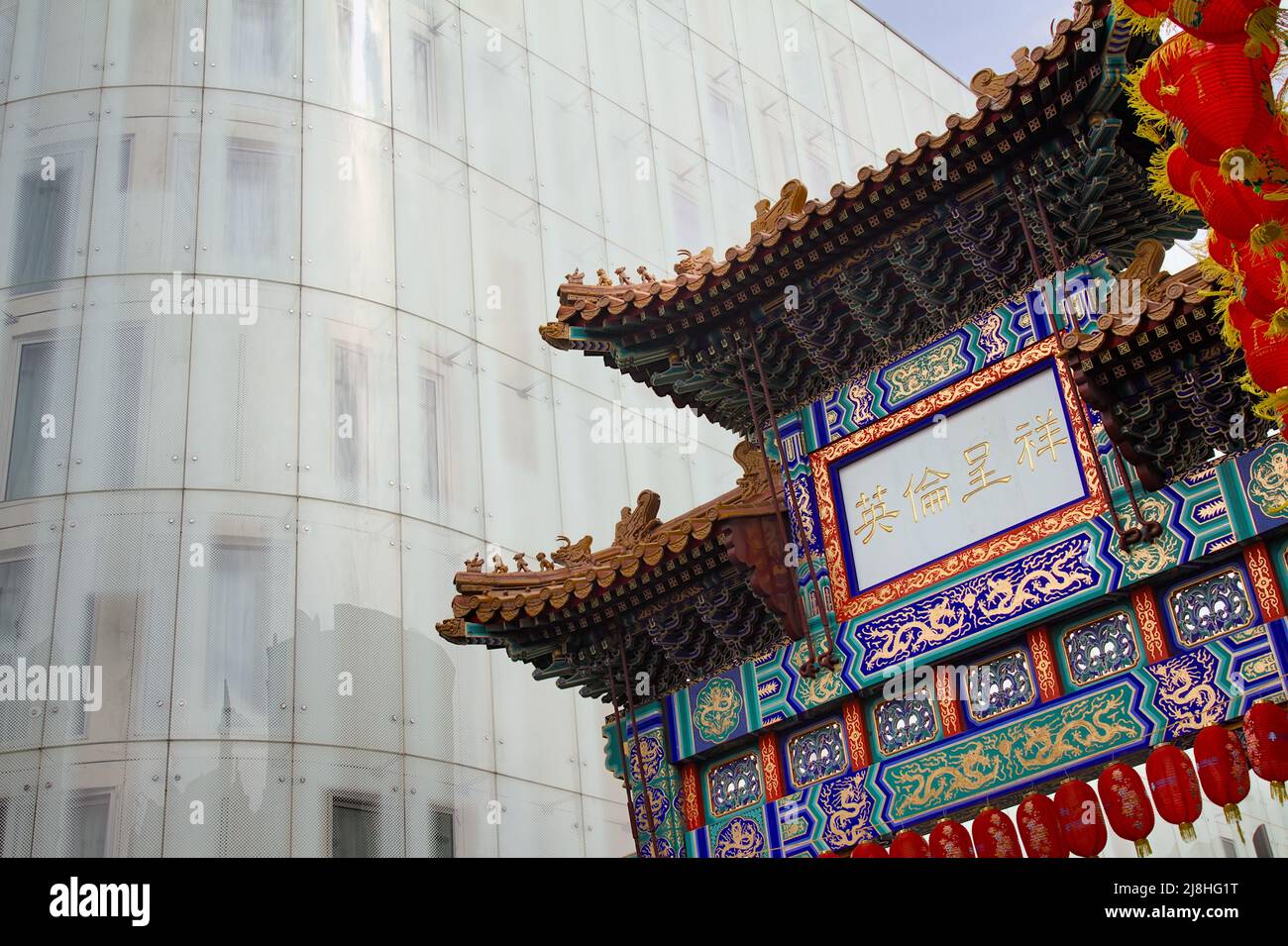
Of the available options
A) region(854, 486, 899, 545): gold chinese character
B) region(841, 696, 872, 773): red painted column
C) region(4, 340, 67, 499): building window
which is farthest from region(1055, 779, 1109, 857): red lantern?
region(4, 340, 67, 499): building window

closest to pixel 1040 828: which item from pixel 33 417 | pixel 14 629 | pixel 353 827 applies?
pixel 353 827

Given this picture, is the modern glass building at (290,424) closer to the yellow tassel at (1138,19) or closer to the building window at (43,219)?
A: the building window at (43,219)

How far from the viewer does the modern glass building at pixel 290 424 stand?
14628mm

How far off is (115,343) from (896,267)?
977 centimetres

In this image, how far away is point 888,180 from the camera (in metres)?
9.99

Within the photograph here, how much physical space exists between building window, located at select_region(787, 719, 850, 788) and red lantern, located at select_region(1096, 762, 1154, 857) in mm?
2146

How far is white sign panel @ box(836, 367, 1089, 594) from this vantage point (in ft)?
31.8

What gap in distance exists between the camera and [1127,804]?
8297mm

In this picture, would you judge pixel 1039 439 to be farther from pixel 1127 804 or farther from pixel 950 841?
pixel 950 841

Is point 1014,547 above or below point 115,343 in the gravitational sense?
below

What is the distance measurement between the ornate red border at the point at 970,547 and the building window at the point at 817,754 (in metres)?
0.84

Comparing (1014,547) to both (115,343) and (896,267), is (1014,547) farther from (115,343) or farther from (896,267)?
(115,343)

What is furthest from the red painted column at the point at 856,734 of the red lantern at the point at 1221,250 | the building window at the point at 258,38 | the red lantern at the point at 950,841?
the building window at the point at 258,38
